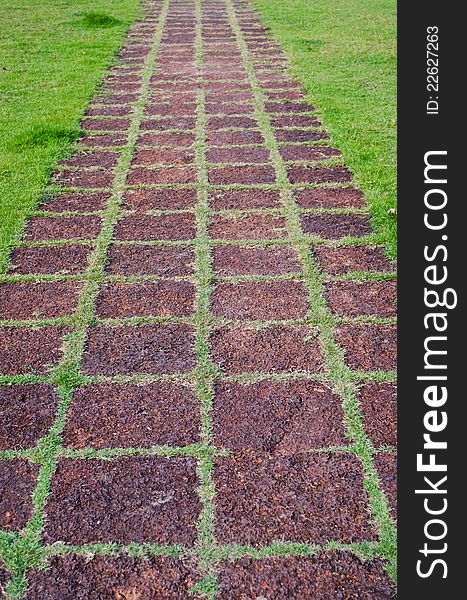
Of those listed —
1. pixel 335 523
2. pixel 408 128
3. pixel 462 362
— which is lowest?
pixel 335 523

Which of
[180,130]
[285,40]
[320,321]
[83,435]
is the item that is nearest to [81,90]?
[180,130]

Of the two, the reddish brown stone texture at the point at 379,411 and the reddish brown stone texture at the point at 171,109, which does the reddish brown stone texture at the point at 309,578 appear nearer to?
the reddish brown stone texture at the point at 379,411

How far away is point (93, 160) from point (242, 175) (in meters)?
1.12

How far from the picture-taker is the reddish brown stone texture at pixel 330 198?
15.4 ft

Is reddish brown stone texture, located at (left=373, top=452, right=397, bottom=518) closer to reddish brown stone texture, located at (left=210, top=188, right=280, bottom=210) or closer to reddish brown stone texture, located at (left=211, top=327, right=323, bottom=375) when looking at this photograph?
reddish brown stone texture, located at (left=211, top=327, right=323, bottom=375)

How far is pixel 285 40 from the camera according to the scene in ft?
31.9

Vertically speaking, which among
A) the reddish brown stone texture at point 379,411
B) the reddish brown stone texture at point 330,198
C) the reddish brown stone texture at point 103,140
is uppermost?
the reddish brown stone texture at point 103,140

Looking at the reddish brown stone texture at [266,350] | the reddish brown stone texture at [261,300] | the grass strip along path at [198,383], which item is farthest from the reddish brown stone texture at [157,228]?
the reddish brown stone texture at [266,350]

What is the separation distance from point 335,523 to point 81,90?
5896 millimetres

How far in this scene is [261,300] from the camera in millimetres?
3645

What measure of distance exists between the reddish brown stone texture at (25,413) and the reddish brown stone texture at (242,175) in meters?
2.42

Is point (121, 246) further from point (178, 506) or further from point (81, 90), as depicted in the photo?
point (81, 90)

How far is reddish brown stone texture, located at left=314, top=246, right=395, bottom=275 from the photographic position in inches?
155

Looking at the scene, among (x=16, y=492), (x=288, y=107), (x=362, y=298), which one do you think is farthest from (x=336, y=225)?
(x=288, y=107)
